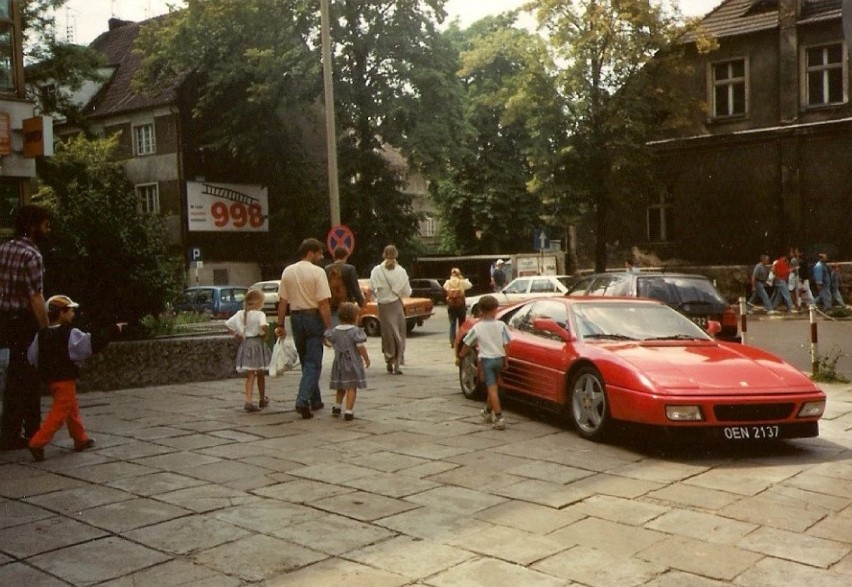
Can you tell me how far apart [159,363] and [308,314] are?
3.98 meters

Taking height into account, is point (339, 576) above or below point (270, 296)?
below

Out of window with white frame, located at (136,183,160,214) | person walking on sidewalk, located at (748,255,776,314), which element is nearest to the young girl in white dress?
person walking on sidewalk, located at (748,255,776,314)

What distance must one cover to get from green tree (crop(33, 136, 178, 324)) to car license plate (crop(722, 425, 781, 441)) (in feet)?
28.4

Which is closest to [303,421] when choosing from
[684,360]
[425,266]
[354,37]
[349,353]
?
[349,353]

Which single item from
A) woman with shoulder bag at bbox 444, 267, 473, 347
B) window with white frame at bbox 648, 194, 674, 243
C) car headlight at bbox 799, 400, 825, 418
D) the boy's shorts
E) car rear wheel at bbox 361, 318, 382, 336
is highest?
window with white frame at bbox 648, 194, 674, 243

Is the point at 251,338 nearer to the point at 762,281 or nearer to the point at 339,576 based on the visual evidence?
the point at 339,576

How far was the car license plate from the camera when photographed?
24.6 ft

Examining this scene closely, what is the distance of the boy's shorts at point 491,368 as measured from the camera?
9100 millimetres

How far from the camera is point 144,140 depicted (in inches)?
1753

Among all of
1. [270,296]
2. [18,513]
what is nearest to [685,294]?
[18,513]

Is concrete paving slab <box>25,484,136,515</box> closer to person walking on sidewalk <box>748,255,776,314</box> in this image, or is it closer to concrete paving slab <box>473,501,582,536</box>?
concrete paving slab <box>473,501,582,536</box>

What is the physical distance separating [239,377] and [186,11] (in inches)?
1150

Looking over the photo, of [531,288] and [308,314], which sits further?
[531,288]

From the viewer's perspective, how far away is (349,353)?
9547 mm
